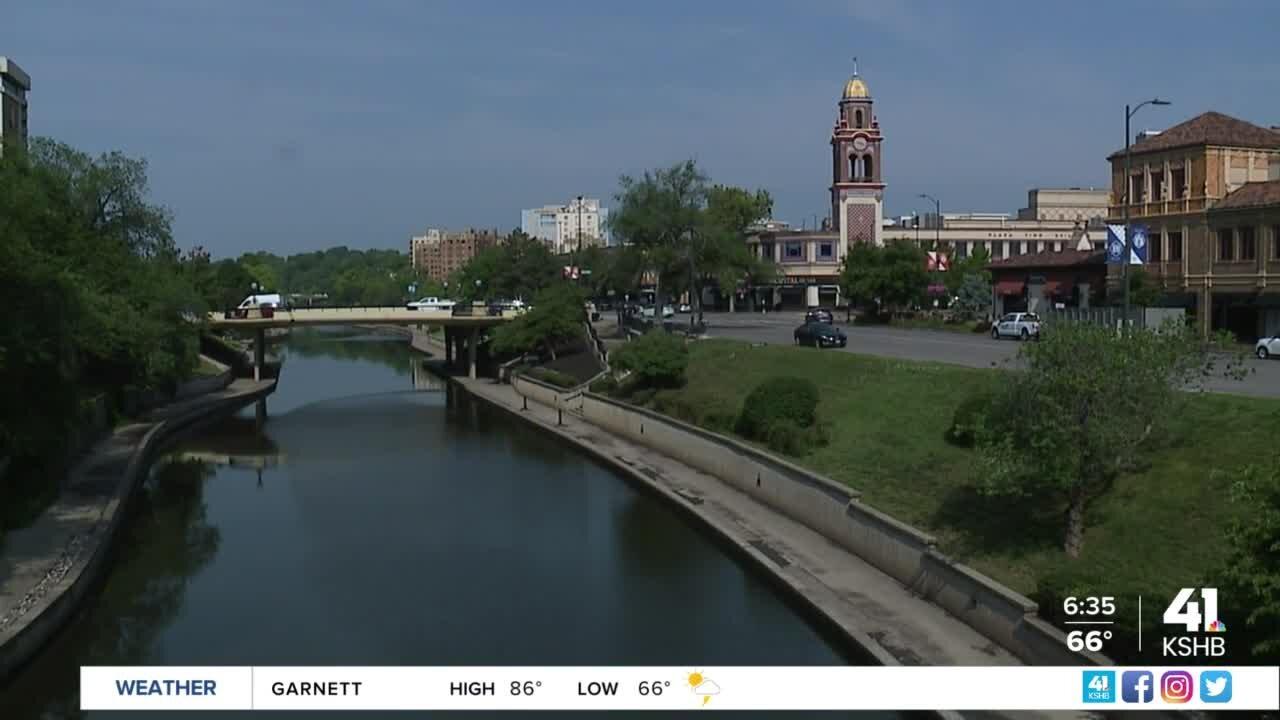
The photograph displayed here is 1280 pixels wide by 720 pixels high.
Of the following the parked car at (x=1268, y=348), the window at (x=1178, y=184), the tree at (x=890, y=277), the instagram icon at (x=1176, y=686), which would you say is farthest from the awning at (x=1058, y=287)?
the instagram icon at (x=1176, y=686)

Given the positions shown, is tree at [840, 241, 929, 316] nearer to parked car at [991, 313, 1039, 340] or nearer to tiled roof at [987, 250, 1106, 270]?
tiled roof at [987, 250, 1106, 270]

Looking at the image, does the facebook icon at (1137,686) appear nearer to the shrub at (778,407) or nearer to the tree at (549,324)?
the shrub at (778,407)

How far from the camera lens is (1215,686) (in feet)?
56.1

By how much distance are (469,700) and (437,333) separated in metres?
136

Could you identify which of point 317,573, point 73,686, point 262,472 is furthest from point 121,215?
point 73,686

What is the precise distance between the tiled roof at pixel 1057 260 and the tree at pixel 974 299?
1.98m

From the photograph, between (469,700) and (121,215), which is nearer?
(469,700)

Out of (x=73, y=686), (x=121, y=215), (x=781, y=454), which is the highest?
(x=121, y=215)

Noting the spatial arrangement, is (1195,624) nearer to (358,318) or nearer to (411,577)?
(411,577)

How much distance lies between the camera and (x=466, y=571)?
1309 inches

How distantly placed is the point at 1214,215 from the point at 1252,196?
7.18 ft

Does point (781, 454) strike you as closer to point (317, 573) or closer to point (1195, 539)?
point (317, 573)

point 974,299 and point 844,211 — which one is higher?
point 844,211

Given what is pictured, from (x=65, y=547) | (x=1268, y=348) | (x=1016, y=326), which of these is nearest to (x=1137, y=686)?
(x=65, y=547)
